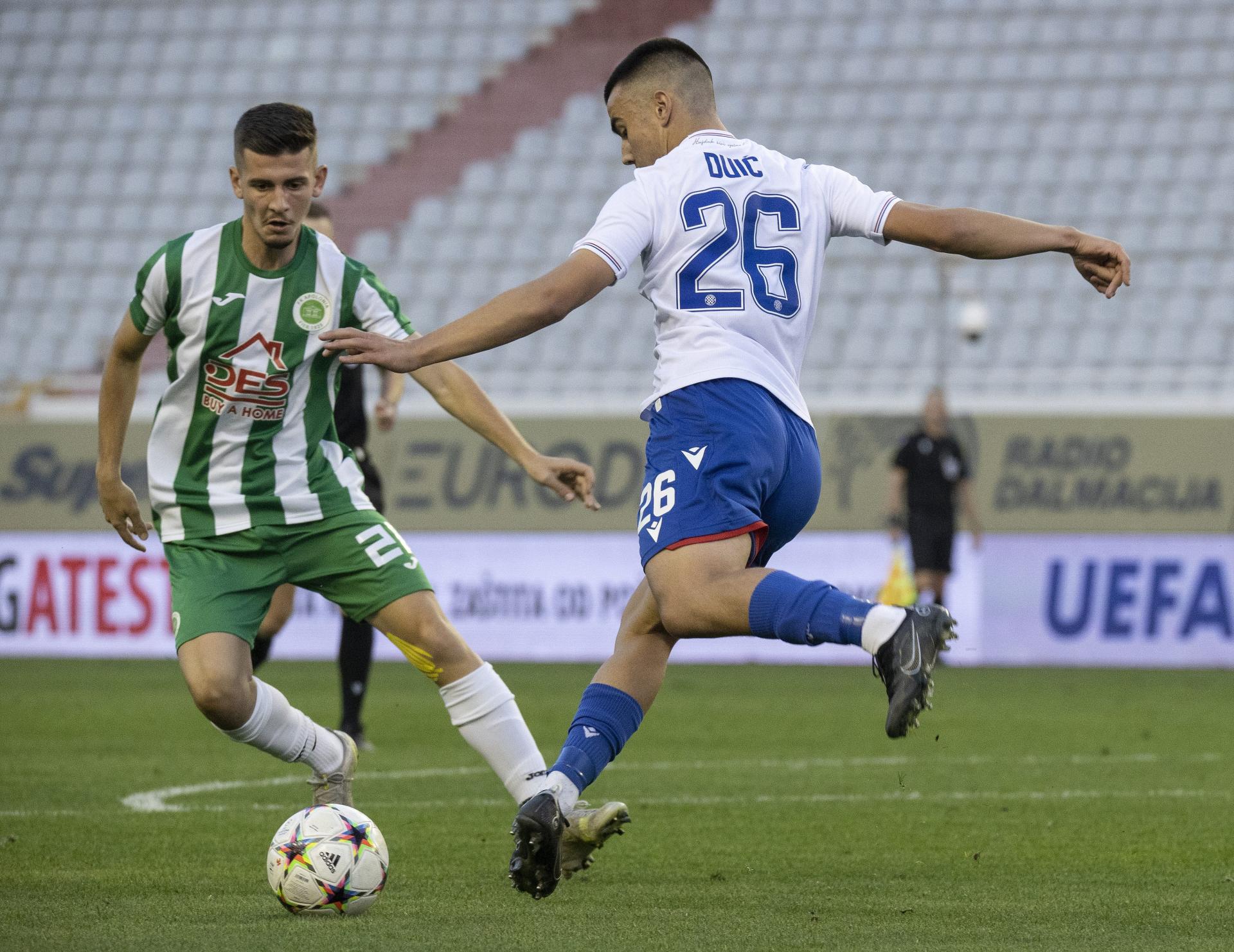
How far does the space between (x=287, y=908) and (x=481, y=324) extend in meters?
1.47

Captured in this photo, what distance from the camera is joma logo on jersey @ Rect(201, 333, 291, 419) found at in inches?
192

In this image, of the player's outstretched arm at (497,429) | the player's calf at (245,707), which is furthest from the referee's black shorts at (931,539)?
the player's calf at (245,707)

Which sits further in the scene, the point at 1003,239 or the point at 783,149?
the point at 783,149

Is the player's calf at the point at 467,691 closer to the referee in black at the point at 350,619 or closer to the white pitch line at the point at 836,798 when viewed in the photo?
the white pitch line at the point at 836,798

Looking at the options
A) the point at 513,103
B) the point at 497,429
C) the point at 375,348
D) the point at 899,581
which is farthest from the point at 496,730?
the point at 513,103

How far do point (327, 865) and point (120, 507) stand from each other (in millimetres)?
1282

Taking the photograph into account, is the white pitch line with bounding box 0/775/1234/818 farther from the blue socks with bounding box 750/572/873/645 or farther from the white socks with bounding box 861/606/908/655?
the white socks with bounding box 861/606/908/655

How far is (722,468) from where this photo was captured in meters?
4.15

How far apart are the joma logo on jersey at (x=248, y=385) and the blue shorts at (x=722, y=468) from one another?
1.12 m

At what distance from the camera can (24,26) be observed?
2250 cm

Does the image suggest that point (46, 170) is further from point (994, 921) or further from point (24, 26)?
point (994, 921)

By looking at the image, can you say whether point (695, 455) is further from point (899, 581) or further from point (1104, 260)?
point (899, 581)

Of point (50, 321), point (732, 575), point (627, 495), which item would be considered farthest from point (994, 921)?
point (50, 321)

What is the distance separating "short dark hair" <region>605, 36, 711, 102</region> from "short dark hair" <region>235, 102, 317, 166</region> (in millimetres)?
819
